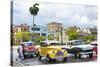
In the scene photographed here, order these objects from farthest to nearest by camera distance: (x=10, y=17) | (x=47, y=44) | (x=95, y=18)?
(x=95, y=18), (x=47, y=44), (x=10, y=17)

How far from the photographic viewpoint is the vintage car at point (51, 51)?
2.28 meters

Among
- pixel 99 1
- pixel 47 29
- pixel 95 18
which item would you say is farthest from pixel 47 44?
pixel 99 1

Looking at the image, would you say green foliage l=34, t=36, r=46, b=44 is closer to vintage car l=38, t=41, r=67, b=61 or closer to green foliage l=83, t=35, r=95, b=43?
vintage car l=38, t=41, r=67, b=61

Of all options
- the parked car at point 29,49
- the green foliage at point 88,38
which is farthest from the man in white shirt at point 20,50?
the green foliage at point 88,38

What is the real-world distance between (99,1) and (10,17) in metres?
1.13

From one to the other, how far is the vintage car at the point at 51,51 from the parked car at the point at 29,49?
0.19ft

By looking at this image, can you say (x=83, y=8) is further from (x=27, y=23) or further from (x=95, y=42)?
(x=27, y=23)

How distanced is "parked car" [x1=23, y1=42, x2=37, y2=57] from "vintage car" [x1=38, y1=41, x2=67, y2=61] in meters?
0.06

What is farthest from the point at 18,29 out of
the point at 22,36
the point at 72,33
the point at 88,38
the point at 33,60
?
the point at 88,38

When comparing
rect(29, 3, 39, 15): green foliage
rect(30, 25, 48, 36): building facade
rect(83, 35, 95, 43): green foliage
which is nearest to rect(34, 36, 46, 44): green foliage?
rect(30, 25, 48, 36): building facade

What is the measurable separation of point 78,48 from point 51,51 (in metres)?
0.35

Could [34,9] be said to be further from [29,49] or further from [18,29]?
[29,49]

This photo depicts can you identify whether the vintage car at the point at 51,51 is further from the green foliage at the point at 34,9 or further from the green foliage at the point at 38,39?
the green foliage at the point at 34,9

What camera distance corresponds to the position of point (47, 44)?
2303mm
